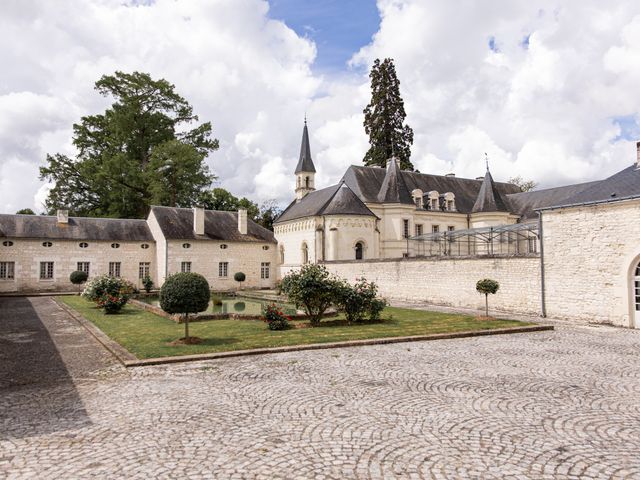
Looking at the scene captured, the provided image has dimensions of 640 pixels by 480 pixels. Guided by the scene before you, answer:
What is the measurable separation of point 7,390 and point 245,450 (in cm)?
435

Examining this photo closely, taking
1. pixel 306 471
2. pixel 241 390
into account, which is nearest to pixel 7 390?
pixel 241 390

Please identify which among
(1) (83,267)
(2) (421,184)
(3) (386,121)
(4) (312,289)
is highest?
(3) (386,121)

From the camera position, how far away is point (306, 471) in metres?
4.02

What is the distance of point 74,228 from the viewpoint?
3127 centimetres

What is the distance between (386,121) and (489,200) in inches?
501

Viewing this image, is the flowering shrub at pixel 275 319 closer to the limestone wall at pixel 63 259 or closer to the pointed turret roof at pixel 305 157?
the limestone wall at pixel 63 259

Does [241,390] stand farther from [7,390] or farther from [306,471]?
[7,390]

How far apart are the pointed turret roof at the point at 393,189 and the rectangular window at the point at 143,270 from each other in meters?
17.5

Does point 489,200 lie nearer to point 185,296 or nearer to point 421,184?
point 421,184

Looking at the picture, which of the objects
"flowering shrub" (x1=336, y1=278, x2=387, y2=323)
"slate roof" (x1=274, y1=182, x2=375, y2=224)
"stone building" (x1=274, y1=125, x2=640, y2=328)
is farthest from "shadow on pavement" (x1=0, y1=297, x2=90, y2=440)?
"slate roof" (x1=274, y1=182, x2=375, y2=224)

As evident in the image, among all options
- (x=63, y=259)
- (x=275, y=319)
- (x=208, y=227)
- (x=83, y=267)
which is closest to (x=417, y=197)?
(x=208, y=227)

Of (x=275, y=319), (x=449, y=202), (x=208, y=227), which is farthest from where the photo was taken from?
(x=449, y=202)

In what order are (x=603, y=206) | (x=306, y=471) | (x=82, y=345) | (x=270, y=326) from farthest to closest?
(x=603, y=206) < (x=270, y=326) < (x=82, y=345) < (x=306, y=471)

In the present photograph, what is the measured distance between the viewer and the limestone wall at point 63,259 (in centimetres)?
2906
